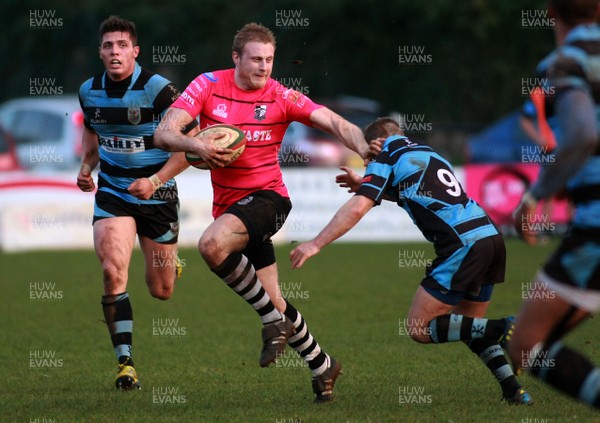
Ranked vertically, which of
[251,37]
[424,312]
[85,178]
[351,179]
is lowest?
[424,312]

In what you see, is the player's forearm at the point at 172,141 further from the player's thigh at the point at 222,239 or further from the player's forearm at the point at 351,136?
the player's forearm at the point at 351,136

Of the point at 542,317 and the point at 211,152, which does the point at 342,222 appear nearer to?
the point at 211,152

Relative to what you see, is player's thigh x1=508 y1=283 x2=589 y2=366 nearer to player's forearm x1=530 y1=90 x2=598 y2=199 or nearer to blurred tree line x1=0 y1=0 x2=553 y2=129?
player's forearm x1=530 y1=90 x2=598 y2=199

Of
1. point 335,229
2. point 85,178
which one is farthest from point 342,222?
point 85,178

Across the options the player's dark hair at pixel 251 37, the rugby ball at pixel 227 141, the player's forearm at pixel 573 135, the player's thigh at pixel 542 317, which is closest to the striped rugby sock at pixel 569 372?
the player's thigh at pixel 542 317

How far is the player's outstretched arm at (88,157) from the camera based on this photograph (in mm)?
8406

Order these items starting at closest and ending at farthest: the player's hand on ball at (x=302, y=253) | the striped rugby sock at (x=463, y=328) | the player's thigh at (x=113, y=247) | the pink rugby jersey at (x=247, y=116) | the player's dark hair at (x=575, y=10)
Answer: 1. the player's dark hair at (x=575, y=10)
2. the player's hand on ball at (x=302, y=253)
3. the striped rugby sock at (x=463, y=328)
4. the pink rugby jersey at (x=247, y=116)
5. the player's thigh at (x=113, y=247)

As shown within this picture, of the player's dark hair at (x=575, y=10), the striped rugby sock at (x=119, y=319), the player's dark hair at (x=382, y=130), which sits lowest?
the striped rugby sock at (x=119, y=319)

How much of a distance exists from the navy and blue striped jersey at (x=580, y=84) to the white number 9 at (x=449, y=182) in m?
1.83

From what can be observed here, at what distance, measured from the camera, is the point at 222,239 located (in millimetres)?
7016

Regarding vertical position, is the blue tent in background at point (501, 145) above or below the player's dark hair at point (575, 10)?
below

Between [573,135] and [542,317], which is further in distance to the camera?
[542,317]

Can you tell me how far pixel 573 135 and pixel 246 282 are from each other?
3.07 meters

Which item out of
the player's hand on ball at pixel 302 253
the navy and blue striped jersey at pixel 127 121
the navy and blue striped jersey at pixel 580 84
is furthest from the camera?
the navy and blue striped jersey at pixel 127 121
